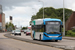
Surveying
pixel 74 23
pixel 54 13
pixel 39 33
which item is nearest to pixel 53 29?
pixel 39 33

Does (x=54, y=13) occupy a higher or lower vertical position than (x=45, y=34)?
higher

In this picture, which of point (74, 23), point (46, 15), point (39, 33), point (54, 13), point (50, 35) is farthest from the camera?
point (54, 13)

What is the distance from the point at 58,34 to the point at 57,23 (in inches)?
53.3

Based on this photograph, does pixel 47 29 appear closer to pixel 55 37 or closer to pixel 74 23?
pixel 55 37

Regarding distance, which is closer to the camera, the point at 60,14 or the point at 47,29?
the point at 47,29

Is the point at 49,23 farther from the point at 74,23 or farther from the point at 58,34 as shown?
the point at 74,23

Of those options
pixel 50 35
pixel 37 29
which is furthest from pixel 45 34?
pixel 37 29

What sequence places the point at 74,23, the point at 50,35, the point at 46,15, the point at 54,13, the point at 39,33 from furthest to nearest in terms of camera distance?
the point at 54,13 < the point at 46,15 < the point at 74,23 < the point at 39,33 < the point at 50,35

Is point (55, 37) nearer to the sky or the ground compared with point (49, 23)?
nearer to the ground

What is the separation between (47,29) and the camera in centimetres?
2542

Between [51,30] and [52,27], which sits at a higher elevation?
[52,27]

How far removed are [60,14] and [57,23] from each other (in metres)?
82.1

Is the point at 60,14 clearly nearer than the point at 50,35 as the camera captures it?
No

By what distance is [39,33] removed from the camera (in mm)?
27219
